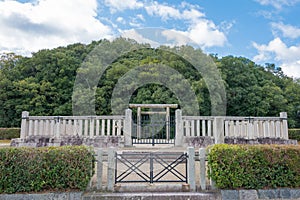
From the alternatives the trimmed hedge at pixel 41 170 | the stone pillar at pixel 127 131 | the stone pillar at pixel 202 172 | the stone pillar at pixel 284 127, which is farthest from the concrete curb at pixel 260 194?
the stone pillar at pixel 127 131

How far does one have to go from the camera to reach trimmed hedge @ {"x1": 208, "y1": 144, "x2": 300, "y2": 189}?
330cm

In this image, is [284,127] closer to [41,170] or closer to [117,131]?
[117,131]

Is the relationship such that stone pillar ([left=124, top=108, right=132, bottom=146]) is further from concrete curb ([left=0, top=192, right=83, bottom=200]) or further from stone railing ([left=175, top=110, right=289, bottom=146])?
concrete curb ([left=0, top=192, right=83, bottom=200])

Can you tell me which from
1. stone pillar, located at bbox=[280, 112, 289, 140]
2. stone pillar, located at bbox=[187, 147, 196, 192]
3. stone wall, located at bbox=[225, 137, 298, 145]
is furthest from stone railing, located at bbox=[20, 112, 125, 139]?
stone pillar, located at bbox=[280, 112, 289, 140]

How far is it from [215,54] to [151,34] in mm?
10993

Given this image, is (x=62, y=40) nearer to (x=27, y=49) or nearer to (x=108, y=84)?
(x=27, y=49)

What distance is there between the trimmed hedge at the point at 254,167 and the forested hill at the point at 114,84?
8136 millimetres

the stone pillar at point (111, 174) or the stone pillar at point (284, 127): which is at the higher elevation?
the stone pillar at point (284, 127)

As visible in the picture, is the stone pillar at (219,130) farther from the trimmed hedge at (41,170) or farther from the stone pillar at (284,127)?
the trimmed hedge at (41,170)

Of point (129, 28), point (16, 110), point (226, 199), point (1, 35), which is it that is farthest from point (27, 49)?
point (226, 199)

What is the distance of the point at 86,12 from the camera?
283 inches

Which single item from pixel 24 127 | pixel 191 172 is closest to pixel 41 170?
pixel 191 172

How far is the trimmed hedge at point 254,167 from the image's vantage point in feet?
10.8

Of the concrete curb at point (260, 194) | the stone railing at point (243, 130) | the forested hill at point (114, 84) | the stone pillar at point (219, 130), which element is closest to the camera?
the concrete curb at point (260, 194)
